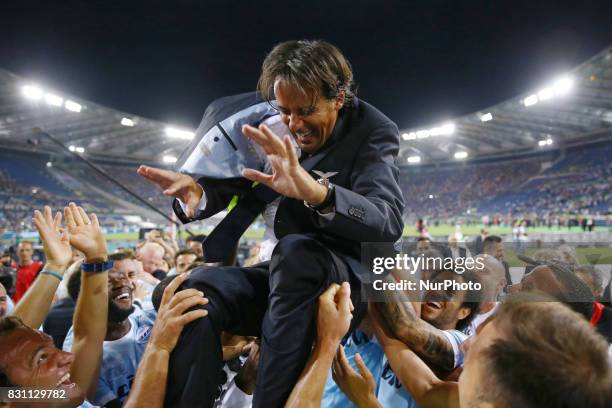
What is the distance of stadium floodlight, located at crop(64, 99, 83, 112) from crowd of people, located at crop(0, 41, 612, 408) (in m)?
24.1

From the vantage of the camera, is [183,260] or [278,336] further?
[183,260]

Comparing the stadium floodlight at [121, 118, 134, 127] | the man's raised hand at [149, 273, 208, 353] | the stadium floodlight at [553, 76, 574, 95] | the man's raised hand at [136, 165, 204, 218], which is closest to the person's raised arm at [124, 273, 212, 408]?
the man's raised hand at [149, 273, 208, 353]

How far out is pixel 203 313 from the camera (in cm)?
138

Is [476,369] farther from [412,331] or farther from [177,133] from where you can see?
[177,133]

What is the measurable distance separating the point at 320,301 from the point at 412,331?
1.80 feet

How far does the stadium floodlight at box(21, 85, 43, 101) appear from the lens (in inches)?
814

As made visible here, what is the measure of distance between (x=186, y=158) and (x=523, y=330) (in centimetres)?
135

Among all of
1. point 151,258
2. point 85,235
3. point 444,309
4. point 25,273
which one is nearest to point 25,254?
point 25,273

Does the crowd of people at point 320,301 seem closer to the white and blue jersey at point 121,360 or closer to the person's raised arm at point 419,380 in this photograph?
the person's raised arm at point 419,380

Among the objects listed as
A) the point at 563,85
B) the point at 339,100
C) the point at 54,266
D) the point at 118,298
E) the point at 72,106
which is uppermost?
the point at 563,85

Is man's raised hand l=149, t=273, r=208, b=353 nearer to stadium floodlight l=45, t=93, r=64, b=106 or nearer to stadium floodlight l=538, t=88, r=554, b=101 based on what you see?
stadium floodlight l=45, t=93, r=64, b=106

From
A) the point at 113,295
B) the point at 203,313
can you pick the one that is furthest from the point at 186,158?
the point at 113,295

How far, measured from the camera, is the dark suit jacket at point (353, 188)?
133 centimetres

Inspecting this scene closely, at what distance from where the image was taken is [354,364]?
223cm
